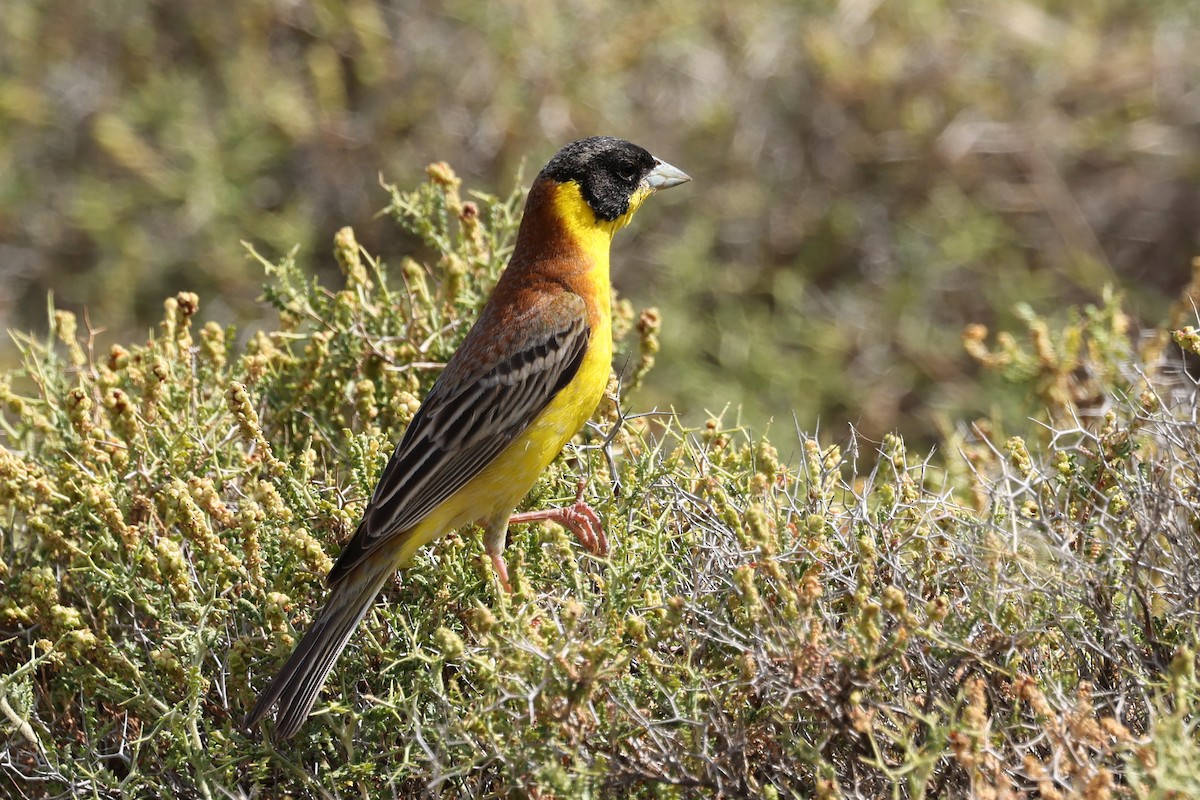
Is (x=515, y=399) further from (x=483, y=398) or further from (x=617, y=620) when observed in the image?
(x=617, y=620)

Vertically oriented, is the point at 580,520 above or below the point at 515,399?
below

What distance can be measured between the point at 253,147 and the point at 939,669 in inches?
235

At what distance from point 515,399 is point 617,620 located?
1.30m

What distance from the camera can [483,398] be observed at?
4270mm

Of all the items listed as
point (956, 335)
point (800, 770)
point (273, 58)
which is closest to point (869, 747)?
point (800, 770)

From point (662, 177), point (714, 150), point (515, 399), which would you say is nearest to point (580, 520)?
point (515, 399)

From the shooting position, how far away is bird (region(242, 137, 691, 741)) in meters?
3.65

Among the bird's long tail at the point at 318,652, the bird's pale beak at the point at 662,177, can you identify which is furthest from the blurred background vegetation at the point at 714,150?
the bird's long tail at the point at 318,652

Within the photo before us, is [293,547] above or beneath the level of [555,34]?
beneath

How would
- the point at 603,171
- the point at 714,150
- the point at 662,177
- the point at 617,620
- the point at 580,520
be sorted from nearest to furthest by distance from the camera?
1. the point at 617,620
2. the point at 580,520
3. the point at 603,171
4. the point at 662,177
5. the point at 714,150

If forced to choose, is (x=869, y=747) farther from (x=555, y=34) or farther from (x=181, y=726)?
(x=555, y=34)

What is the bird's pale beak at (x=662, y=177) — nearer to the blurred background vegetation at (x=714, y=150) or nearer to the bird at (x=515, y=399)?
the bird at (x=515, y=399)

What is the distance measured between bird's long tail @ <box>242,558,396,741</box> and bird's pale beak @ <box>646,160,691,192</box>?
1953 mm

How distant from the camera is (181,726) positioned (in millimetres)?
3252
